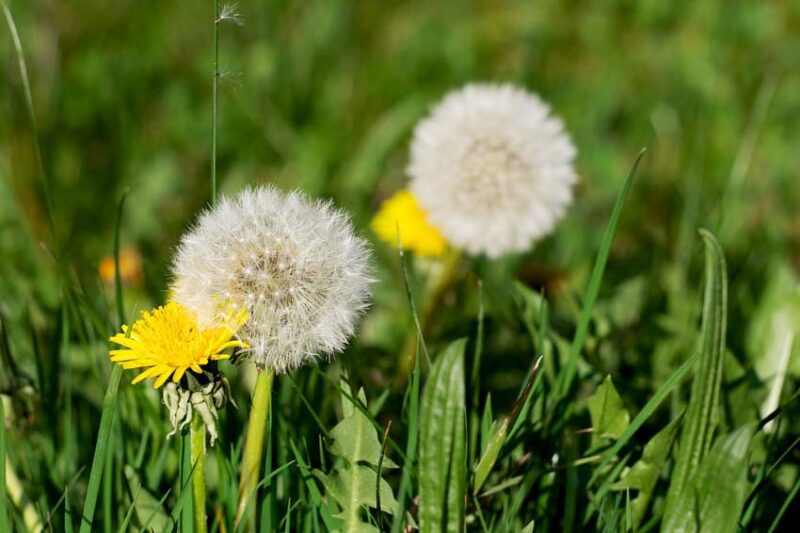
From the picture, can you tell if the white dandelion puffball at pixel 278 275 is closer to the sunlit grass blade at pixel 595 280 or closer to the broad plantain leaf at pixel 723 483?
the sunlit grass blade at pixel 595 280

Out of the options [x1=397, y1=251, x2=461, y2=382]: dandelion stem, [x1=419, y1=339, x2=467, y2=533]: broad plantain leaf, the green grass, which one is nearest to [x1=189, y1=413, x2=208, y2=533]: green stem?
the green grass

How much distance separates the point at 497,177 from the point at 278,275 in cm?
91

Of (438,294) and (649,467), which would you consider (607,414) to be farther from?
(438,294)

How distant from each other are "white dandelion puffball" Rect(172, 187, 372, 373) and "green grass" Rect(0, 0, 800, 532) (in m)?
0.09

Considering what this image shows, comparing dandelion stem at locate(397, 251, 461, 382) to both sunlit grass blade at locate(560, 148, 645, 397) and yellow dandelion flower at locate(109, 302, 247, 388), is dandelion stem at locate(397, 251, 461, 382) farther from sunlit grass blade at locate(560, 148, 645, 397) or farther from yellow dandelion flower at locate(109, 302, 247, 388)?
yellow dandelion flower at locate(109, 302, 247, 388)

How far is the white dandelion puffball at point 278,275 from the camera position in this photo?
1.13 metres

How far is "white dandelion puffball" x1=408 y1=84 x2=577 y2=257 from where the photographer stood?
1934mm

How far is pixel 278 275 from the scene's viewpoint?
3.79ft

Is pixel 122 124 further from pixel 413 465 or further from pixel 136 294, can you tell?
pixel 413 465

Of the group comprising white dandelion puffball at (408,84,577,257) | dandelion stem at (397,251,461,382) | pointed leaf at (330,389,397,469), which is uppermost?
white dandelion puffball at (408,84,577,257)

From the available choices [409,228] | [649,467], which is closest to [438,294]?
[409,228]

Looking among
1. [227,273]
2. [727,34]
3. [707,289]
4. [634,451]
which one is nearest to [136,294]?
[227,273]

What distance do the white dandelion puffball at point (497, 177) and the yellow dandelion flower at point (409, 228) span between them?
0.14 meters

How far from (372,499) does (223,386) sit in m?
0.26
